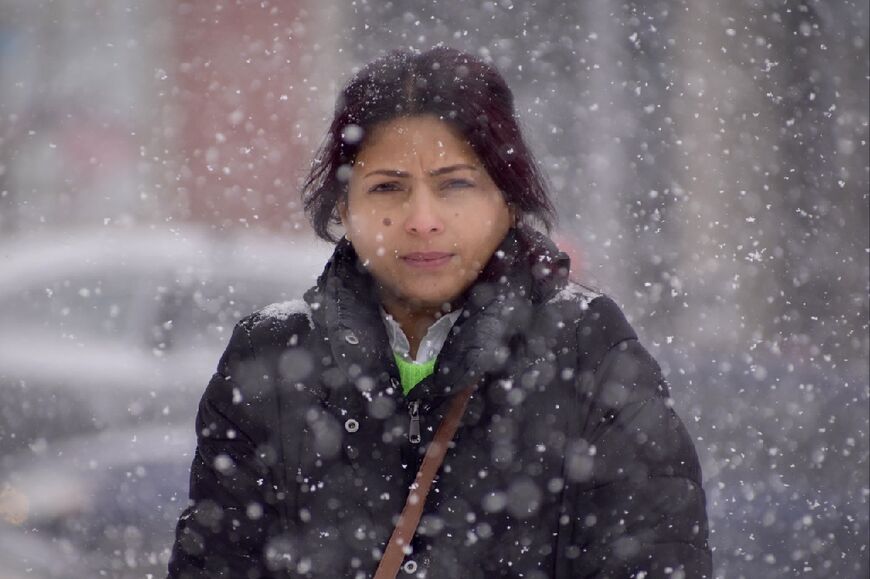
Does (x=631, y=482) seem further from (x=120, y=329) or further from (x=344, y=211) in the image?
(x=120, y=329)

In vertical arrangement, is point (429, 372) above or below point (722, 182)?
below

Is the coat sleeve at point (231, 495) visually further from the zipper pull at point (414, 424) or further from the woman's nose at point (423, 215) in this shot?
the woman's nose at point (423, 215)

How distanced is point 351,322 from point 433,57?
23.0 inches

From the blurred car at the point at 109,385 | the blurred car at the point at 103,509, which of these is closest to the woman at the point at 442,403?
the blurred car at the point at 103,509

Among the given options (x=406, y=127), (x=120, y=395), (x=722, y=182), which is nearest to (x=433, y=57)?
(x=406, y=127)

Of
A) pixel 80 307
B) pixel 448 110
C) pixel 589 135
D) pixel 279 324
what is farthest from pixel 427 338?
pixel 589 135

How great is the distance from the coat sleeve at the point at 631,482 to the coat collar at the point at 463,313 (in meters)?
0.18

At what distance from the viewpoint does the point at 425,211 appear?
2.09 meters

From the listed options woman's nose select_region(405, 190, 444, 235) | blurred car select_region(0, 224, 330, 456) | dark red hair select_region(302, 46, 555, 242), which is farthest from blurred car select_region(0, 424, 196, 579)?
woman's nose select_region(405, 190, 444, 235)

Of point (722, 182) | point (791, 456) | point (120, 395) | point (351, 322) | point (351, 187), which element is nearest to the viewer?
point (351, 322)

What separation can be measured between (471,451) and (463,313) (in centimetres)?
26

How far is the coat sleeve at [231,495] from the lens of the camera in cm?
212

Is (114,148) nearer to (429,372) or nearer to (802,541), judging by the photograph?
(802,541)

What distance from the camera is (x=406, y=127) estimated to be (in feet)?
7.13
